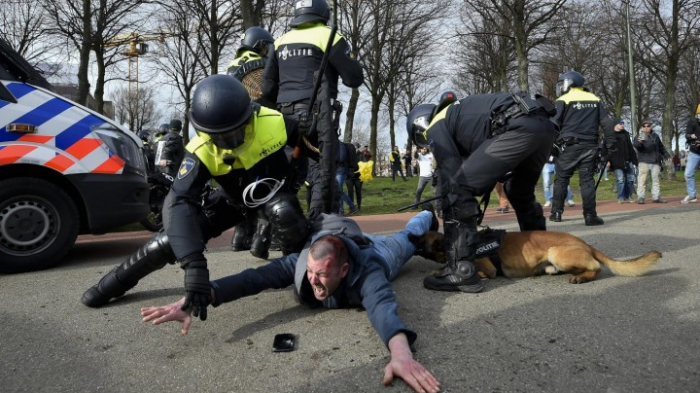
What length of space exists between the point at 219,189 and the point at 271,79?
1.70 meters

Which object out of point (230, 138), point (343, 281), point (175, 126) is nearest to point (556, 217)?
point (343, 281)

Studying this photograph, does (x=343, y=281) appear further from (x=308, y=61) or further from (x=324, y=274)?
(x=308, y=61)

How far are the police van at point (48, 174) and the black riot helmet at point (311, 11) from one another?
2.13m

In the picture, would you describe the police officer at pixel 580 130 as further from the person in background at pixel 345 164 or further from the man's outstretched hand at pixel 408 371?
the man's outstretched hand at pixel 408 371

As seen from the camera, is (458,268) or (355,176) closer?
(458,268)

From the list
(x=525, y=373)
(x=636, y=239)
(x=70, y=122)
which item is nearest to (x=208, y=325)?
(x=525, y=373)

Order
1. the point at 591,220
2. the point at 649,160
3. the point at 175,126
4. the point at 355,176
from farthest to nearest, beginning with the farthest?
the point at 649,160
the point at 355,176
the point at 175,126
the point at 591,220

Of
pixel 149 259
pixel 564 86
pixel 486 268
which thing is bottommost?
pixel 486 268

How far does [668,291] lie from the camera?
3311mm

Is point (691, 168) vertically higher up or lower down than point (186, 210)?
higher up

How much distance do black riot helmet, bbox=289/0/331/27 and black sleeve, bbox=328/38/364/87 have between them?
1.05 feet

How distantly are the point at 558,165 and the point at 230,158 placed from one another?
19.2 feet

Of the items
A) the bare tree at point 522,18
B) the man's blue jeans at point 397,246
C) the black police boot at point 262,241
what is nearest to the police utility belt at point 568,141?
the man's blue jeans at point 397,246

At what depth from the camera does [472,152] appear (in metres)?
3.75
